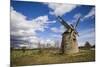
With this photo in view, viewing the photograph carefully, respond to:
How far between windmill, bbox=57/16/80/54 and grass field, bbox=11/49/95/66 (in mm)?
77

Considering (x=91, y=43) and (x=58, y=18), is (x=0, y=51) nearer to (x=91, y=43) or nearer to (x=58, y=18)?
(x=58, y=18)

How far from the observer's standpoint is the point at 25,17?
7.74ft

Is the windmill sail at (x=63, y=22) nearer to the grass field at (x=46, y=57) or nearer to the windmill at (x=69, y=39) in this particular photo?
the windmill at (x=69, y=39)

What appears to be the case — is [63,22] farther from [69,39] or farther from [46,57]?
[46,57]

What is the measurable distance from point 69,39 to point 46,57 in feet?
1.30

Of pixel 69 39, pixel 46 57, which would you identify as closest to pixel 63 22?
pixel 69 39

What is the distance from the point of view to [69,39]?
2555mm

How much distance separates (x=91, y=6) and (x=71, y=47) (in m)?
0.64

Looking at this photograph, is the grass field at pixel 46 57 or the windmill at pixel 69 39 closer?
the grass field at pixel 46 57

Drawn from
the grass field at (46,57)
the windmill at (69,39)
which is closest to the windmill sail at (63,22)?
the windmill at (69,39)

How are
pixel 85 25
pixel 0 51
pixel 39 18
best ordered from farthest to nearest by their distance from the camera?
pixel 85 25, pixel 39 18, pixel 0 51

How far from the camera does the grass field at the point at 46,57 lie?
7.60 feet

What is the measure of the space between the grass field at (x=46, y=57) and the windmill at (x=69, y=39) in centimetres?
8

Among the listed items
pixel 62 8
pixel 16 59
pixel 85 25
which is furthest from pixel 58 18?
pixel 16 59
